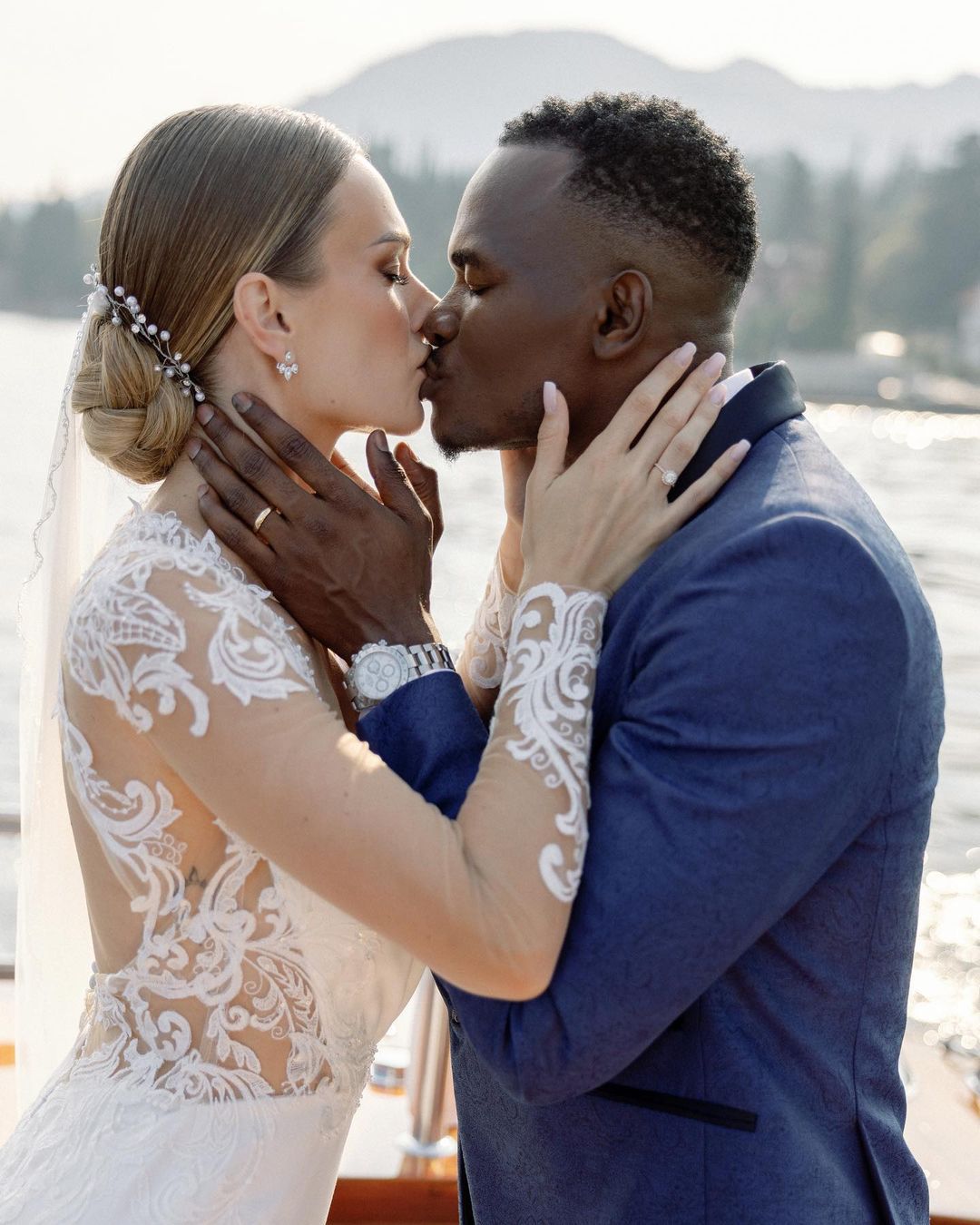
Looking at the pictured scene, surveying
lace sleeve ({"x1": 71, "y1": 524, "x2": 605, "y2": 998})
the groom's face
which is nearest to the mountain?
the groom's face

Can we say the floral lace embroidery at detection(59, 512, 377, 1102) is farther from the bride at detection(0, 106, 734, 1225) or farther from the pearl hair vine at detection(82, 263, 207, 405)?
the pearl hair vine at detection(82, 263, 207, 405)

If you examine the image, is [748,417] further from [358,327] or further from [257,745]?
[257,745]

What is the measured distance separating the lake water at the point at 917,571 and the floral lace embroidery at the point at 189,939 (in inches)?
33.9

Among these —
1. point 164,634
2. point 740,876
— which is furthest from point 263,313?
point 740,876

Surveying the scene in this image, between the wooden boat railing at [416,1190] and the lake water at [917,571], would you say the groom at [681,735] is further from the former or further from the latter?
the lake water at [917,571]

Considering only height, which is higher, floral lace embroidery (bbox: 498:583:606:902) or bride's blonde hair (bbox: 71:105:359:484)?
bride's blonde hair (bbox: 71:105:359:484)

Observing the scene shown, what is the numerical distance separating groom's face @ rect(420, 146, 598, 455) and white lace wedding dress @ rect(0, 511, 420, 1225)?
16.6 inches

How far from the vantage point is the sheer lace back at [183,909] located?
168 centimetres

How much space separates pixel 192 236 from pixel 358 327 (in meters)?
0.25

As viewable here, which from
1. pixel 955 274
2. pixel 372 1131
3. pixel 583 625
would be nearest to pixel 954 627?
pixel 372 1131

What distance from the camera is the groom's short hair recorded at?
176cm

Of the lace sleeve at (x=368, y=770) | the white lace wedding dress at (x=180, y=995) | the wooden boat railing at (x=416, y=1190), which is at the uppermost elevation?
the lace sleeve at (x=368, y=770)

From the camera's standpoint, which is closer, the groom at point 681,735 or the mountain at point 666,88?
the groom at point 681,735

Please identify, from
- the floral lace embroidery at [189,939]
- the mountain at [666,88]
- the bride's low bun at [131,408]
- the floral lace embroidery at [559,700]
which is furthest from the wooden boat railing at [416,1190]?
the mountain at [666,88]
